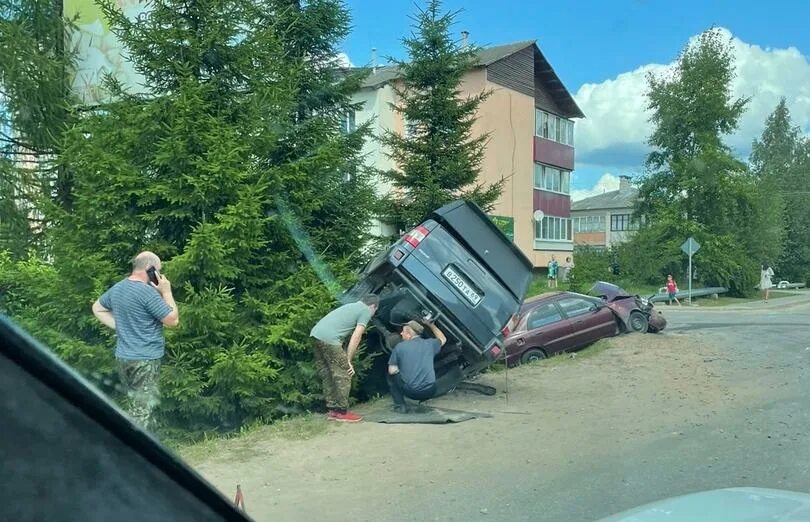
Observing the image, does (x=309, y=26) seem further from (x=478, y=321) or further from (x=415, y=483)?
(x=415, y=483)

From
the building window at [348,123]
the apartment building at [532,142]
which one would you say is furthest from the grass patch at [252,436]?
the apartment building at [532,142]

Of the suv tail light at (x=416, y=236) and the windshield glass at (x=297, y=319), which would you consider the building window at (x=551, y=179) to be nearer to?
the windshield glass at (x=297, y=319)

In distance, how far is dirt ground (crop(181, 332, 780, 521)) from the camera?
612 cm

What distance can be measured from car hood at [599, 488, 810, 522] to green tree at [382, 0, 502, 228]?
1140 centimetres

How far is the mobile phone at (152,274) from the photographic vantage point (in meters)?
7.33

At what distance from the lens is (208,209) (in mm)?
9328

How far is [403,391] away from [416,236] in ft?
6.38

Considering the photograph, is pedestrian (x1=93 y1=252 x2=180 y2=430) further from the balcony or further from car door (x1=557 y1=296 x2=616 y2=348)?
the balcony

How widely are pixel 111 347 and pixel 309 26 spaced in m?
6.40

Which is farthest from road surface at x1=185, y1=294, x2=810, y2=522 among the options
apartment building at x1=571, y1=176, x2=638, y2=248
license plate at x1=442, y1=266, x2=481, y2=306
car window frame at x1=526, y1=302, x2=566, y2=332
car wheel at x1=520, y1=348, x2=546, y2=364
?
apartment building at x1=571, y1=176, x2=638, y2=248

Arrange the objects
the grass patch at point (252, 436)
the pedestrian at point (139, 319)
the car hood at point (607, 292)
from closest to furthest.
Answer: the pedestrian at point (139, 319)
the grass patch at point (252, 436)
the car hood at point (607, 292)

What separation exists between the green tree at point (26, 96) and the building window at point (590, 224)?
8739cm

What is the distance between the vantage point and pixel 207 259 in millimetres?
8898

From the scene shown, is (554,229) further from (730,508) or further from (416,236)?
(730,508)
